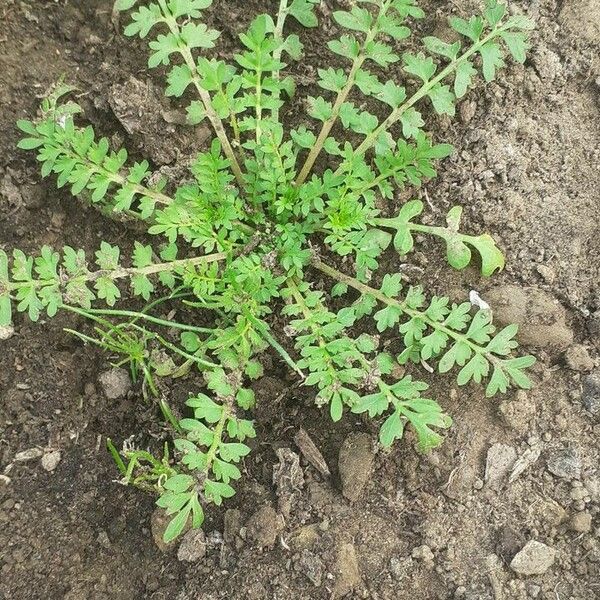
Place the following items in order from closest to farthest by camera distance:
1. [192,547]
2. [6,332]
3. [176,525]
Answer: [176,525] < [192,547] < [6,332]

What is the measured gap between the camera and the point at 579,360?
9.26ft

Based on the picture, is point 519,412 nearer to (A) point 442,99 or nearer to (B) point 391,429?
(B) point 391,429

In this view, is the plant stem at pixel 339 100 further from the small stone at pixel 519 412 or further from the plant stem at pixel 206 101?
the small stone at pixel 519 412

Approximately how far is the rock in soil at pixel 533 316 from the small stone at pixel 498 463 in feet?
1.47

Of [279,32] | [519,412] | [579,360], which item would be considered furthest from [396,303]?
[279,32]

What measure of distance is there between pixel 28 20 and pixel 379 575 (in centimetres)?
278

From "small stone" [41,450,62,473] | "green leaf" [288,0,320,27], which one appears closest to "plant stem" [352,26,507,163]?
"green leaf" [288,0,320,27]

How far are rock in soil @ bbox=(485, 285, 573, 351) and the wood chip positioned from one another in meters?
0.91

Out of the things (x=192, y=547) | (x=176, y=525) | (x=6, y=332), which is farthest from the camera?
(x=6, y=332)

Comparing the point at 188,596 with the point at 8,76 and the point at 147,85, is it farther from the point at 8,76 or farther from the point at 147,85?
the point at 8,76

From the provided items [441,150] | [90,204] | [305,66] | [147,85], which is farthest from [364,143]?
[90,204]

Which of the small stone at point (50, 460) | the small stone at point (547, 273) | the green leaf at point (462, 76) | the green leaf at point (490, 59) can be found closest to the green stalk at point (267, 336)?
the small stone at point (50, 460)

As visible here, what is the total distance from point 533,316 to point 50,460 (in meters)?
2.04

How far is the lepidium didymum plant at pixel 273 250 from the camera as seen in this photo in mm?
2646
